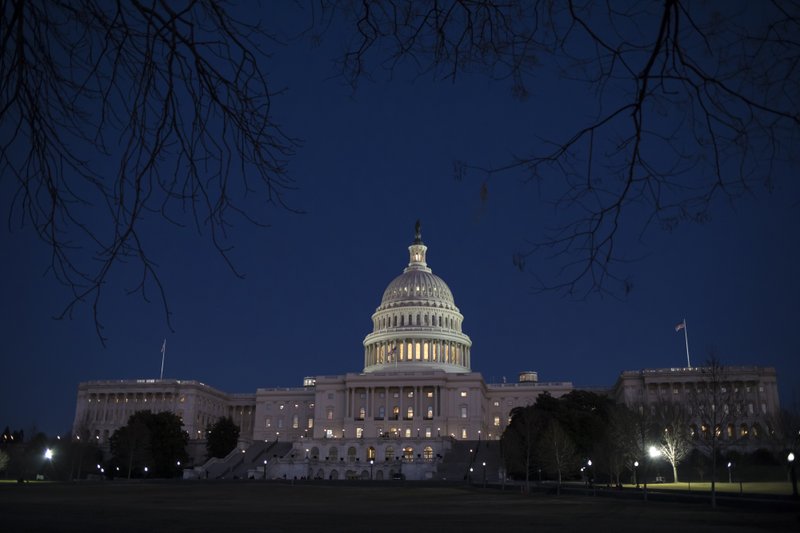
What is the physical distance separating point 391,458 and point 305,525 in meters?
98.5

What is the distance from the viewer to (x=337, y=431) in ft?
459

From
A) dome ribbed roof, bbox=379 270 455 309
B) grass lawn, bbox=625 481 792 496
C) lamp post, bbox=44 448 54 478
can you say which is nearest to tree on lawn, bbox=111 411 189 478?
lamp post, bbox=44 448 54 478

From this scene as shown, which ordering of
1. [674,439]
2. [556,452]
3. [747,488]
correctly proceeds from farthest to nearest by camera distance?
[674,439] < [556,452] < [747,488]

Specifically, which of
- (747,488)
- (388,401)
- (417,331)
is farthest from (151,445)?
(747,488)

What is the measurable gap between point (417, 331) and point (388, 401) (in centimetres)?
1892

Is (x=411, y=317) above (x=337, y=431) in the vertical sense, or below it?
above

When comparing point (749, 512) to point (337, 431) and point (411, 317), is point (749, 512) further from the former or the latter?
point (411, 317)

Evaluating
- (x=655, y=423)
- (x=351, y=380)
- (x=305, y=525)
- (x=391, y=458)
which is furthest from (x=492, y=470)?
(x=305, y=525)

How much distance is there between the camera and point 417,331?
499 feet

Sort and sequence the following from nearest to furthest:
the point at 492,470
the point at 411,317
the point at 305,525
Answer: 1. the point at 305,525
2. the point at 492,470
3. the point at 411,317

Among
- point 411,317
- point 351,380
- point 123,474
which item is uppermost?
point 411,317

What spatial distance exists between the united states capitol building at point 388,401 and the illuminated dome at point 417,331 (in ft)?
0.79

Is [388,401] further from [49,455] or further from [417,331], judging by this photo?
[49,455]

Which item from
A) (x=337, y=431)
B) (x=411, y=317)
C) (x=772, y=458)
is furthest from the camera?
(x=411, y=317)
